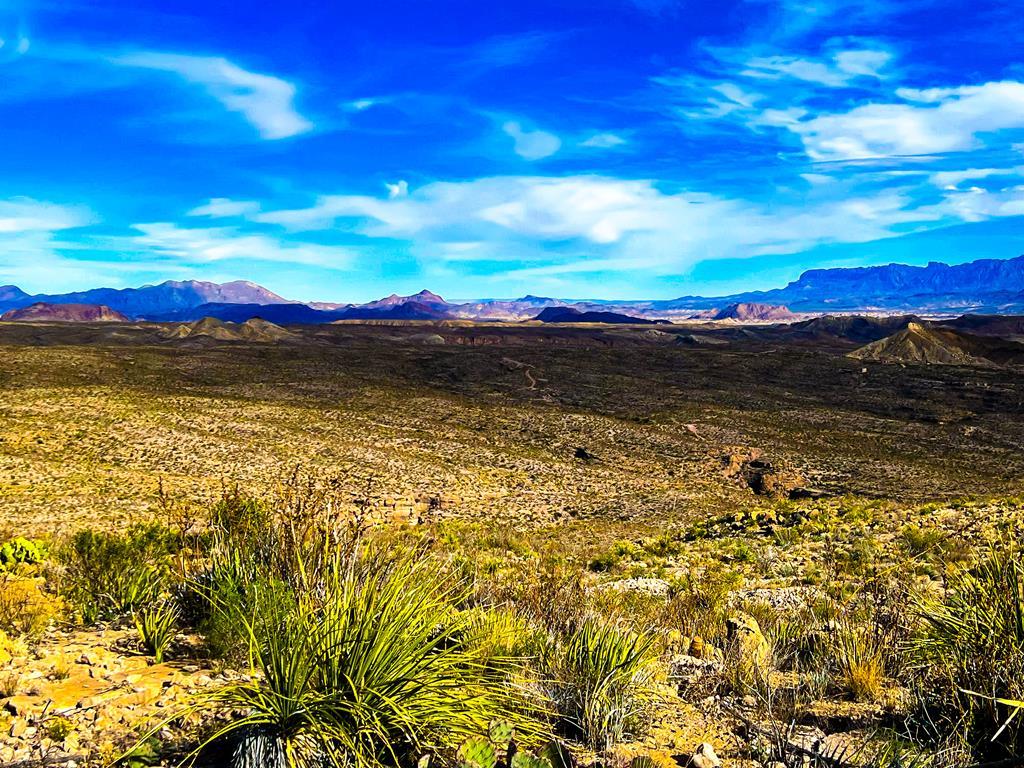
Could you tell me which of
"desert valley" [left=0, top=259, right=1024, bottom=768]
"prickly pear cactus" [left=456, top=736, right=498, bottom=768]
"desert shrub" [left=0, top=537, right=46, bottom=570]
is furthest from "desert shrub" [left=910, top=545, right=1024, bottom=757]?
"desert shrub" [left=0, top=537, right=46, bottom=570]

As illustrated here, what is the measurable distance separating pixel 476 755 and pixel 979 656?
2982mm

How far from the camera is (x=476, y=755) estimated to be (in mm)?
3012

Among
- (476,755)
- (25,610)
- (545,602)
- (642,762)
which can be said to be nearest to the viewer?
(476,755)

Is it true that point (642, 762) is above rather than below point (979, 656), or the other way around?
below

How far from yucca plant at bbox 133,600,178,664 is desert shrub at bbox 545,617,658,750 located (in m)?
2.54

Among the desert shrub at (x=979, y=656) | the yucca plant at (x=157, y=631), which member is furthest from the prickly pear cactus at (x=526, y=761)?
the yucca plant at (x=157, y=631)

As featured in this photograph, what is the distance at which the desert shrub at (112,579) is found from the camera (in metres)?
4.95

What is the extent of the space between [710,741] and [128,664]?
11.9ft

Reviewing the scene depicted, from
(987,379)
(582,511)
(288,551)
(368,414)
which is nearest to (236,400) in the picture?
(368,414)

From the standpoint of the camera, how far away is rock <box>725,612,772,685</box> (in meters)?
4.42

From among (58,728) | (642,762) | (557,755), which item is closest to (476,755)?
(557,755)

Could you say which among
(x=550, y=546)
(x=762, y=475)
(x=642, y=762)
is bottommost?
(x=762, y=475)

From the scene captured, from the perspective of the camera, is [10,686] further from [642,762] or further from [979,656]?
[979,656]

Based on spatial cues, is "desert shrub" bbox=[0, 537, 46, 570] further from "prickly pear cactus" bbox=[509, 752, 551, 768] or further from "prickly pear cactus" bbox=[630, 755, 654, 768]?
"prickly pear cactus" bbox=[630, 755, 654, 768]
